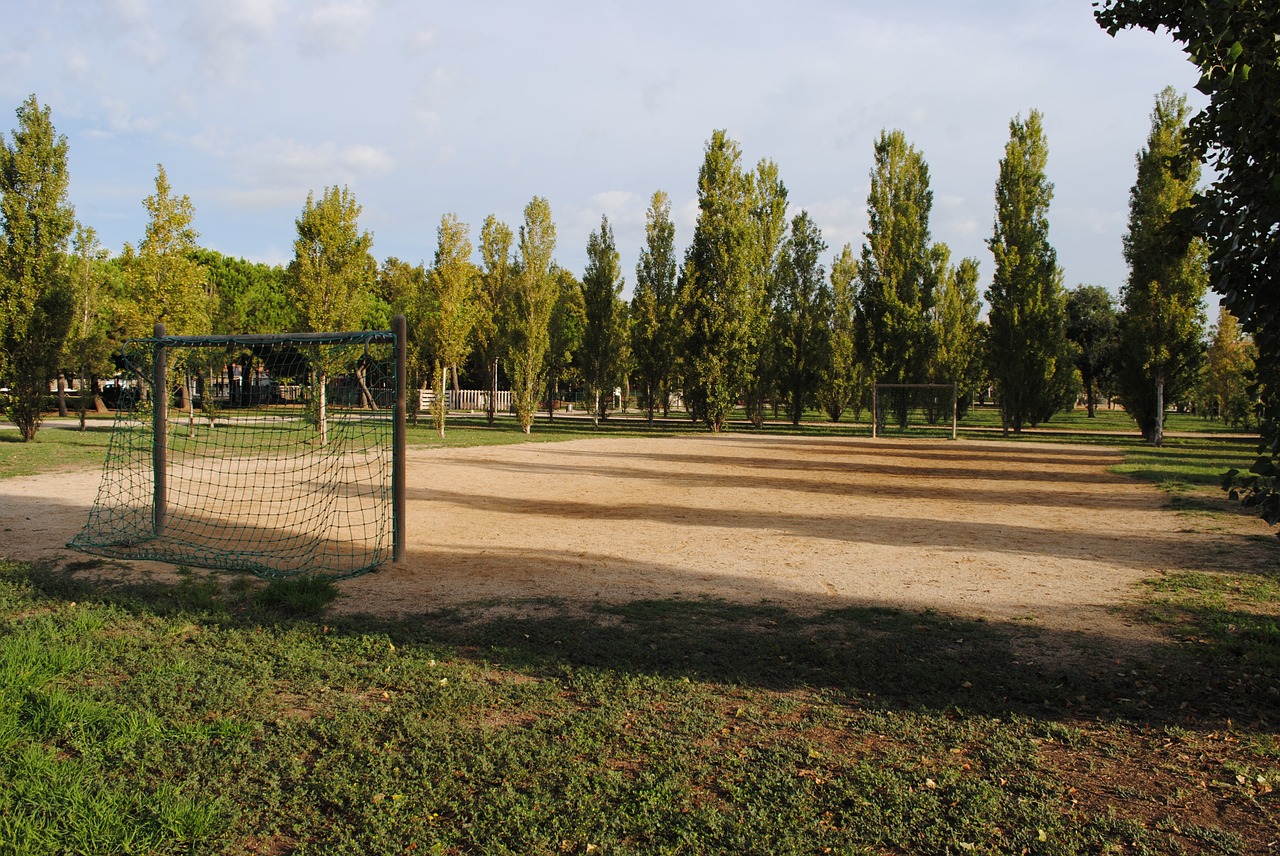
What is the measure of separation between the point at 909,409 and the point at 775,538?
1093 inches

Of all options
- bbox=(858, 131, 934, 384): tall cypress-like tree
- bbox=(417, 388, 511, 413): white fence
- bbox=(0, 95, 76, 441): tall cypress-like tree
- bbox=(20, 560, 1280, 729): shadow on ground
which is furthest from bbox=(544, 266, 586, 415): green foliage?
bbox=(20, 560, 1280, 729): shadow on ground

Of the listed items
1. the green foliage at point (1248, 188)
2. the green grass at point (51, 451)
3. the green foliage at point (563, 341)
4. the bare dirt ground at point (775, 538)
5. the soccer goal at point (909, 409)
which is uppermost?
the green foliage at point (563, 341)

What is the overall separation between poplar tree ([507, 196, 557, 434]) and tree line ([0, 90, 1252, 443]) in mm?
72

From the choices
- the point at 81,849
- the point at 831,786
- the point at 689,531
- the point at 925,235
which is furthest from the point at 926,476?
the point at 925,235

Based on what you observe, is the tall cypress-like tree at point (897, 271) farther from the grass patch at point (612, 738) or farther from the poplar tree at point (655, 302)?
the grass patch at point (612, 738)

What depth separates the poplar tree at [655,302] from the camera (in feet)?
119

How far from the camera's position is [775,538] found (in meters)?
8.91

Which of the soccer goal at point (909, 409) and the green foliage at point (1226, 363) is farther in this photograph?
the green foliage at point (1226, 363)

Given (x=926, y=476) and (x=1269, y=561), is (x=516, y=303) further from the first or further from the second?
(x=1269, y=561)

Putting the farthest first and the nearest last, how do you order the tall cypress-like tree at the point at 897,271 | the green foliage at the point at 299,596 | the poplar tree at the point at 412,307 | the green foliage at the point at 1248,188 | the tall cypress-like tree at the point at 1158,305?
the tall cypress-like tree at the point at 897,271
the poplar tree at the point at 412,307
the tall cypress-like tree at the point at 1158,305
the green foliage at the point at 299,596
the green foliage at the point at 1248,188

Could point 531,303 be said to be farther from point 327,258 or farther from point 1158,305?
point 1158,305

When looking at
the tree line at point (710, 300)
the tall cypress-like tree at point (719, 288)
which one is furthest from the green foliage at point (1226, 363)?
the tall cypress-like tree at point (719, 288)

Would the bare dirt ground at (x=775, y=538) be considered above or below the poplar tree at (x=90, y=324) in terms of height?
below

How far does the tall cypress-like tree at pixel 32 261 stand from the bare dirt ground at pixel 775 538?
28.6ft
